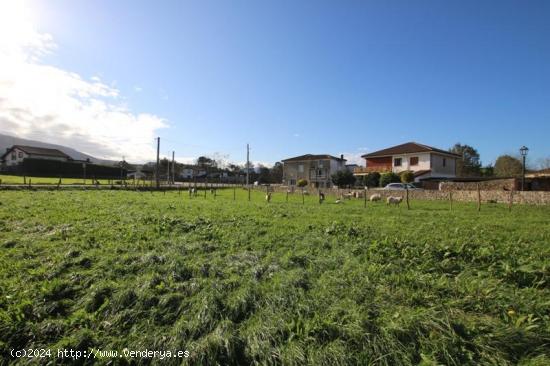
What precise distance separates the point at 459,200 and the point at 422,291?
21924 mm

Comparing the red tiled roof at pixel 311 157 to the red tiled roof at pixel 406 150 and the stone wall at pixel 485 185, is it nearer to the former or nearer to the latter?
the red tiled roof at pixel 406 150

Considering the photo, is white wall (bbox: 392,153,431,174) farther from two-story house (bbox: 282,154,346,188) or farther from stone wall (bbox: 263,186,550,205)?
stone wall (bbox: 263,186,550,205)

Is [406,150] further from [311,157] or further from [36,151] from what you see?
[36,151]

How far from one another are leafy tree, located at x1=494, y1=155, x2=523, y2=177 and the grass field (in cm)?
5196

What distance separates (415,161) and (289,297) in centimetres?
4221

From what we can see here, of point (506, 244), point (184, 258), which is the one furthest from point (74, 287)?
point (506, 244)

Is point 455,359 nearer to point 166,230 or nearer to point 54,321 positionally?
point 54,321

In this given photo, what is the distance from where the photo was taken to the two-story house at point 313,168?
54250mm

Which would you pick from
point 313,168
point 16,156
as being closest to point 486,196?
point 313,168

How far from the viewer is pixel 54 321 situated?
13.4 ft

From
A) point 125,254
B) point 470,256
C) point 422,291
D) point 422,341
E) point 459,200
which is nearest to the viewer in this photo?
point 422,341

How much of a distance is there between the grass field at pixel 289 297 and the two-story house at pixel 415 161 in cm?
3596

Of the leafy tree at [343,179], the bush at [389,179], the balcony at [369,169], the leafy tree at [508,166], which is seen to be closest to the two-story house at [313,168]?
the balcony at [369,169]

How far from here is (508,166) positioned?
48844mm
